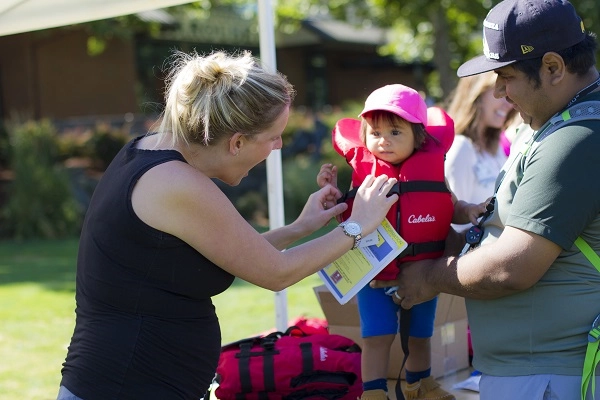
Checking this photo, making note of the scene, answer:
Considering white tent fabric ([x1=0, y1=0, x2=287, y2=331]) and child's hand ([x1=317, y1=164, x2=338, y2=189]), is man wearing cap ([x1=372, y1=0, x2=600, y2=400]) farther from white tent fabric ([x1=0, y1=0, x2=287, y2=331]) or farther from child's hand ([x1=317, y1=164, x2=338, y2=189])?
white tent fabric ([x1=0, y1=0, x2=287, y2=331])

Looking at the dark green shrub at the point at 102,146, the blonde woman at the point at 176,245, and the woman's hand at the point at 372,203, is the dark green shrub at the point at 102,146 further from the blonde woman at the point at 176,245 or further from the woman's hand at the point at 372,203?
the blonde woman at the point at 176,245

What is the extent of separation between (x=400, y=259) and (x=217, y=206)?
100 cm

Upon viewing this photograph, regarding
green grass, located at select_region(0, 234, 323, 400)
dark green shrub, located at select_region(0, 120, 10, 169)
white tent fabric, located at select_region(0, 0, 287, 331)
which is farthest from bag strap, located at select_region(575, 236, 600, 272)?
dark green shrub, located at select_region(0, 120, 10, 169)

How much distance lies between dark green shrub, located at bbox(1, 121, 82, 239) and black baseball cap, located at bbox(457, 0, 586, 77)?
12655 mm

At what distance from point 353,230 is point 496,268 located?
0.48m

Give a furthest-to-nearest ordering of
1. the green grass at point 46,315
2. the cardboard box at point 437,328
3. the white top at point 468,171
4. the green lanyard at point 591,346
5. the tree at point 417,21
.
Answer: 1. the tree at point 417,21
2. the green grass at point 46,315
3. the white top at point 468,171
4. the cardboard box at point 437,328
5. the green lanyard at point 591,346

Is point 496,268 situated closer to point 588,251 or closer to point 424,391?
point 588,251

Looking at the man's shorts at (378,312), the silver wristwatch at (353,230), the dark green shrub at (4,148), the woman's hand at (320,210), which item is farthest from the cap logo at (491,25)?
the dark green shrub at (4,148)

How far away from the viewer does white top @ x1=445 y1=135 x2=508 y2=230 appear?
13.9ft

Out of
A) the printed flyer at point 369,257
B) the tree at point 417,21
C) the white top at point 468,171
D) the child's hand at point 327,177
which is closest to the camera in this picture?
the printed flyer at point 369,257

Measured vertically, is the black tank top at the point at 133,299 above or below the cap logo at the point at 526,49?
below

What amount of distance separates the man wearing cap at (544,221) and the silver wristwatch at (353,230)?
336mm

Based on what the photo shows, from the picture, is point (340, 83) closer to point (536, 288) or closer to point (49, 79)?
point (49, 79)

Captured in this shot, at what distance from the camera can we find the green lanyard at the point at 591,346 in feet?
7.36
